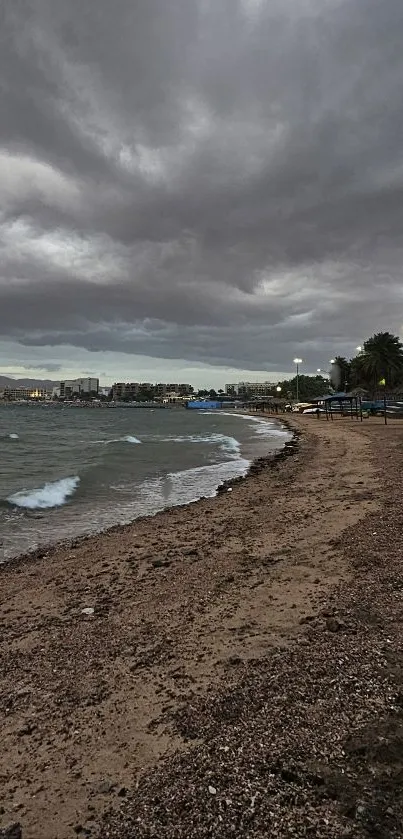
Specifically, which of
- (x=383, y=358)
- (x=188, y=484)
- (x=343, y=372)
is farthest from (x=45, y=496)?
(x=343, y=372)

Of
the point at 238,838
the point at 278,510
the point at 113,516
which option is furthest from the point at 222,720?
the point at 113,516

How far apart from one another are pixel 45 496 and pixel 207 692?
11040 millimetres

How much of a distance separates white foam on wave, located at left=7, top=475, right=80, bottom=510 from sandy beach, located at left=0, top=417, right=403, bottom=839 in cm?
538

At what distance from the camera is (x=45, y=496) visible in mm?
13602

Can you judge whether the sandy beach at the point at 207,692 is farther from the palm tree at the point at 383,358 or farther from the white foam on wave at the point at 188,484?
the palm tree at the point at 383,358

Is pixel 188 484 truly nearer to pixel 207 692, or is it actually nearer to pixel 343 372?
pixel 207 692

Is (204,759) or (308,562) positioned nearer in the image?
(204,759)

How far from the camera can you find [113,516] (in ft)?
37.7

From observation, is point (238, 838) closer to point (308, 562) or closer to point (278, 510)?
point (308, 562)

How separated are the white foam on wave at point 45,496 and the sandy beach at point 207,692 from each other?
5383 mm

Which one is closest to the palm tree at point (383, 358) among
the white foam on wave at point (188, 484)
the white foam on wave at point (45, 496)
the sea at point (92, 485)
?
the sea at point (92, 485)

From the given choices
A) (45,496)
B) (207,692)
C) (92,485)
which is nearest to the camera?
(207,692)

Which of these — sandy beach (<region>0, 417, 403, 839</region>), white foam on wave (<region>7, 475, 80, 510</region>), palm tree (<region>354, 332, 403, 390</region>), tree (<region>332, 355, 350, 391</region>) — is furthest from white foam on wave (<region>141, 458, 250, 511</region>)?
tree (<region>332, 355, 350, 391</region>)

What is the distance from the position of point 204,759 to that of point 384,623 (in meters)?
2.30
